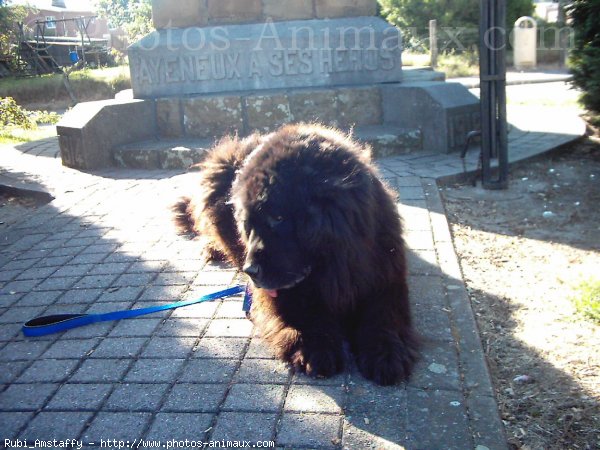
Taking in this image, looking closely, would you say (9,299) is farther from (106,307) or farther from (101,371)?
(101,371)

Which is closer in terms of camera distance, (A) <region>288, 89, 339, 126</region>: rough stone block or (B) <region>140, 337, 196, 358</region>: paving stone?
(B) <region>140, 337, 196, 358</region>: paving stone

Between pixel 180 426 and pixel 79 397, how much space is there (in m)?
0.52

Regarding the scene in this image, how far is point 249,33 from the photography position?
694 cm

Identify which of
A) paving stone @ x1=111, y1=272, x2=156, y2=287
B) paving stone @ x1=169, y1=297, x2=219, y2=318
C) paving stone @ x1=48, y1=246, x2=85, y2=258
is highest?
paving stone @ x1=48, y1=246, x2=85, y2=258

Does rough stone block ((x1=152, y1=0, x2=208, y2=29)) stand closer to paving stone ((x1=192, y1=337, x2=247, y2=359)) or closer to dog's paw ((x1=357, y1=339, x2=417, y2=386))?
paving stone ((x1=192, y1=337, x2=247, y2=359))

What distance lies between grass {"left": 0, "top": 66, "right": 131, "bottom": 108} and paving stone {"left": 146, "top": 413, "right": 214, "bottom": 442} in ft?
49.9

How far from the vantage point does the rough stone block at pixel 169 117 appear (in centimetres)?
692

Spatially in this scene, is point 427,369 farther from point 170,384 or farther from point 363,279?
point 170,384

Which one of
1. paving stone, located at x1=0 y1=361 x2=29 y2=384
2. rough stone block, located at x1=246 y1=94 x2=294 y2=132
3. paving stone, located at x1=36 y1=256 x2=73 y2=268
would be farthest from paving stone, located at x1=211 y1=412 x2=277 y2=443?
rough stone block, located at x1=246 y1=94 x2=294 y2=132

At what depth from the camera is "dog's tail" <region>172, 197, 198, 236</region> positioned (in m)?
4.41

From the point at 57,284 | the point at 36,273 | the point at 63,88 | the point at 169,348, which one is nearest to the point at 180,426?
the point at 169,348

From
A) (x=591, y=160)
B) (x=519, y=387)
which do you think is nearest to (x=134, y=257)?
(x=519, y=387)

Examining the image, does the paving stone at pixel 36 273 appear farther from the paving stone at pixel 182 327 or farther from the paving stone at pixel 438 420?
the paving stone at pixel 438 420

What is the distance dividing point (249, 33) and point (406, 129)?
7.47 ft
